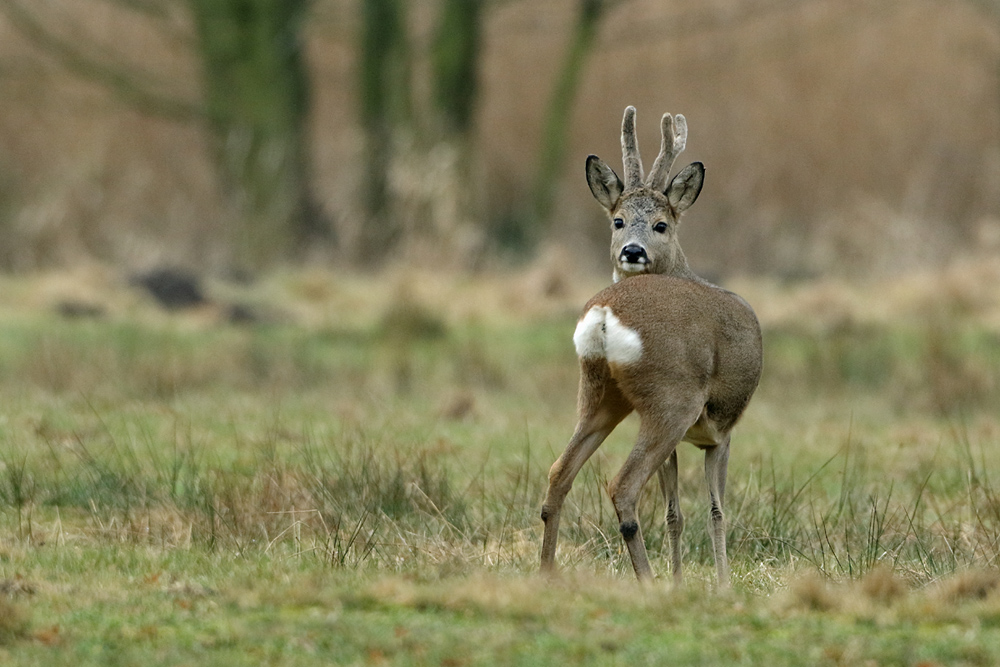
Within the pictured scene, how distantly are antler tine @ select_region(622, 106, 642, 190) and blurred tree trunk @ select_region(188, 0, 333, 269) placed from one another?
1706 centimetres

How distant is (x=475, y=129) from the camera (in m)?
25.1

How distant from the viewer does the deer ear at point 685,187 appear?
24.1ft

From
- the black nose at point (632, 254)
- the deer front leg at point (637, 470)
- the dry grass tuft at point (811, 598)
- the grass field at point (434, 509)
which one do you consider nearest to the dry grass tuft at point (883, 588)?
the grass field at point (434, 509)

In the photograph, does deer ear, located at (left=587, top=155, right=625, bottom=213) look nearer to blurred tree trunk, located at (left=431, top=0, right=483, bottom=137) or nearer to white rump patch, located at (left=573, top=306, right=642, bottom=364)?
white rump patch, located at (left=573, top=306, right=642, bottom=364)

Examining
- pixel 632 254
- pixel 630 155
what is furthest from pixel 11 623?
pixel 630 155

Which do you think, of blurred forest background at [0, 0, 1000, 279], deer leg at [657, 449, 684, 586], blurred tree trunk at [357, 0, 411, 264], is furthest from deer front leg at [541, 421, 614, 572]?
blurred tree trunk at [357, 0, 411, 264]

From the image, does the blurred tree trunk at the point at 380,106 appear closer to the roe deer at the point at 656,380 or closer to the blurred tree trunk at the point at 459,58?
the blurred tree trunk at the point at 459,58

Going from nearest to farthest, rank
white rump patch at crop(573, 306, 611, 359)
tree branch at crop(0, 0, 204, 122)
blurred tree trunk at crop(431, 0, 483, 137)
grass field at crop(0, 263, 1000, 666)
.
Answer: grass field at crop(0, 263, 1000, 666), white rump patch at crop(573, 306, 611, 359), blurred tree trunk at crop(431, 0, 483, 137), tree branch at crop(0, 0, 204, 122)

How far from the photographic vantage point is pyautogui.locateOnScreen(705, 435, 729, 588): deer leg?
264 inches

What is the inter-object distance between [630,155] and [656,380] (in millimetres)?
1513

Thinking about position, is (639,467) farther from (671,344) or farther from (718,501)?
(718,501)

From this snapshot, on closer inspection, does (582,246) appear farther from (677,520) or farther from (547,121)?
(677,520)

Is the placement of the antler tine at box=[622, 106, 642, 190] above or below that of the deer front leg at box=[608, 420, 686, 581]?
above

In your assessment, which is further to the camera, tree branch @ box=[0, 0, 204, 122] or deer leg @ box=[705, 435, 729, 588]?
tree branch @ box=[0, 0, 204, 122]
